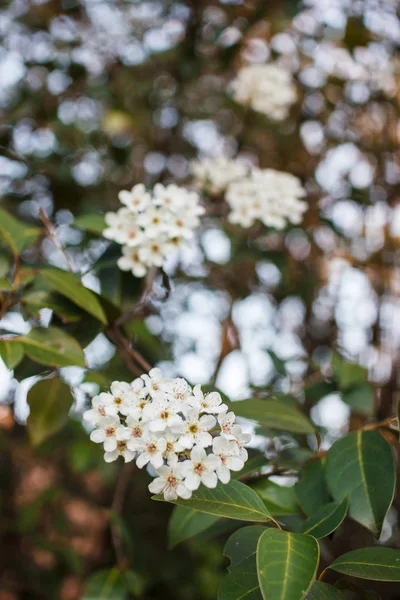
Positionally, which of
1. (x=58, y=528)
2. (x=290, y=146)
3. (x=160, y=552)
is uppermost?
(x=290, y=146)

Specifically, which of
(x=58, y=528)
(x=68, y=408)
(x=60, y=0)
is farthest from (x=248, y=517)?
(x=60, y=0)

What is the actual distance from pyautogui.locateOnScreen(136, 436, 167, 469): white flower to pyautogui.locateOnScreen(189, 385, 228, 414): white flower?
2.7 inches

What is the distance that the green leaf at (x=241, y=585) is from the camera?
0.81 meters

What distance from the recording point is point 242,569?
0.83 m

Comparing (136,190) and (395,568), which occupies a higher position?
(136,190)

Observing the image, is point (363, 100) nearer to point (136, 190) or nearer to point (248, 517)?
point (136, 190)

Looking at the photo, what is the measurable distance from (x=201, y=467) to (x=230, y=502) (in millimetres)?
80

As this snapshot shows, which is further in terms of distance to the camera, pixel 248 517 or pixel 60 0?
pixel 60 0

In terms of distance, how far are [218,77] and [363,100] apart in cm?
72

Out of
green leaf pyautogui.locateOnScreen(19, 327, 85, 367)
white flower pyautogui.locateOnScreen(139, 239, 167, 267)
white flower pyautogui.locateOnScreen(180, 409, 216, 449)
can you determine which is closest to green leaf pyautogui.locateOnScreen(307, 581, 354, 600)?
white flower pyautogui.locateOnScreen(180, 409, 216, 449)

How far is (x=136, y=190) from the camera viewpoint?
1210 mm

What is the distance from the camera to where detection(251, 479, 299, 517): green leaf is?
3.47 feet

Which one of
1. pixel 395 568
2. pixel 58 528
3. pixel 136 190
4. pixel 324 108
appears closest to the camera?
pixel 395 568

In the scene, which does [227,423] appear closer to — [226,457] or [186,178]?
[226,457]
